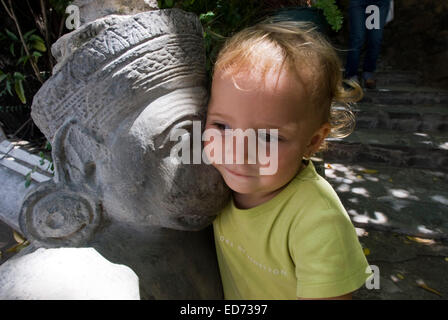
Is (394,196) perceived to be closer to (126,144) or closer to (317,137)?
(317,137)

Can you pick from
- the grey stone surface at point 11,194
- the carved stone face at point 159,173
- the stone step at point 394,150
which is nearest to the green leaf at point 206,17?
the carved stone face at point 159,173

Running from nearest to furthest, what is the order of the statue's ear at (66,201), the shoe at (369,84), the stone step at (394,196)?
the statue's ear at (66,201) → the stone step at (394,196) → the shoe at (369,84)

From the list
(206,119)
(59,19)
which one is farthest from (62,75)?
(59,19)

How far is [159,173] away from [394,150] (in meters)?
3.49

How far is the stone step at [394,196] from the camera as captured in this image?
263cm

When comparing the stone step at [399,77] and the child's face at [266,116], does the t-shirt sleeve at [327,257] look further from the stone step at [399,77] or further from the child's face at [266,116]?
the stone step at [399,77]

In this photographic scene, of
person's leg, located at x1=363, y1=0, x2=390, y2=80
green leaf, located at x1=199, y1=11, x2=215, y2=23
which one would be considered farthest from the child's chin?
person's leg, located at x1=363, y1=0, x2=390, y2=80

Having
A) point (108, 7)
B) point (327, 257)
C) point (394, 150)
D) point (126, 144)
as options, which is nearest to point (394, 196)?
point (394, 150)

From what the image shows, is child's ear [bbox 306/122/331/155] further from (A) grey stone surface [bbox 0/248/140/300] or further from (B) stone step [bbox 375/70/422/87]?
(B) stone step [bbox 375/70/422/87]

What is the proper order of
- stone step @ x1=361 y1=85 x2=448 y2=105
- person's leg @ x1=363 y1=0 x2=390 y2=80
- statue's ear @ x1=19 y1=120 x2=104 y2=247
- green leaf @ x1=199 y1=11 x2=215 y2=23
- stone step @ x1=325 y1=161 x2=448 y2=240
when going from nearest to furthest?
statue's ear @ x1=19 y1=120 x2=104 y2=247 → green leaf @ x1=199 y1=11 x2=215 y2=23 → stone step @ x1=325 y1=161 x2=448 y2=240 → person's leg @ x1=363 y1=0 x2=390 y2=80 → stone step @ x1=361 y1=85 x2=448 y2=105

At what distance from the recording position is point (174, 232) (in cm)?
134

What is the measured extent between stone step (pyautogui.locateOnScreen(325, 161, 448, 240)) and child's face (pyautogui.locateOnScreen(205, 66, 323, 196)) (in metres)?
1.95

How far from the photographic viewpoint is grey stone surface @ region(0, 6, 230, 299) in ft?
3.39

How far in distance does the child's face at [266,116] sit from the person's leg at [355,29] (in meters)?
3.78
